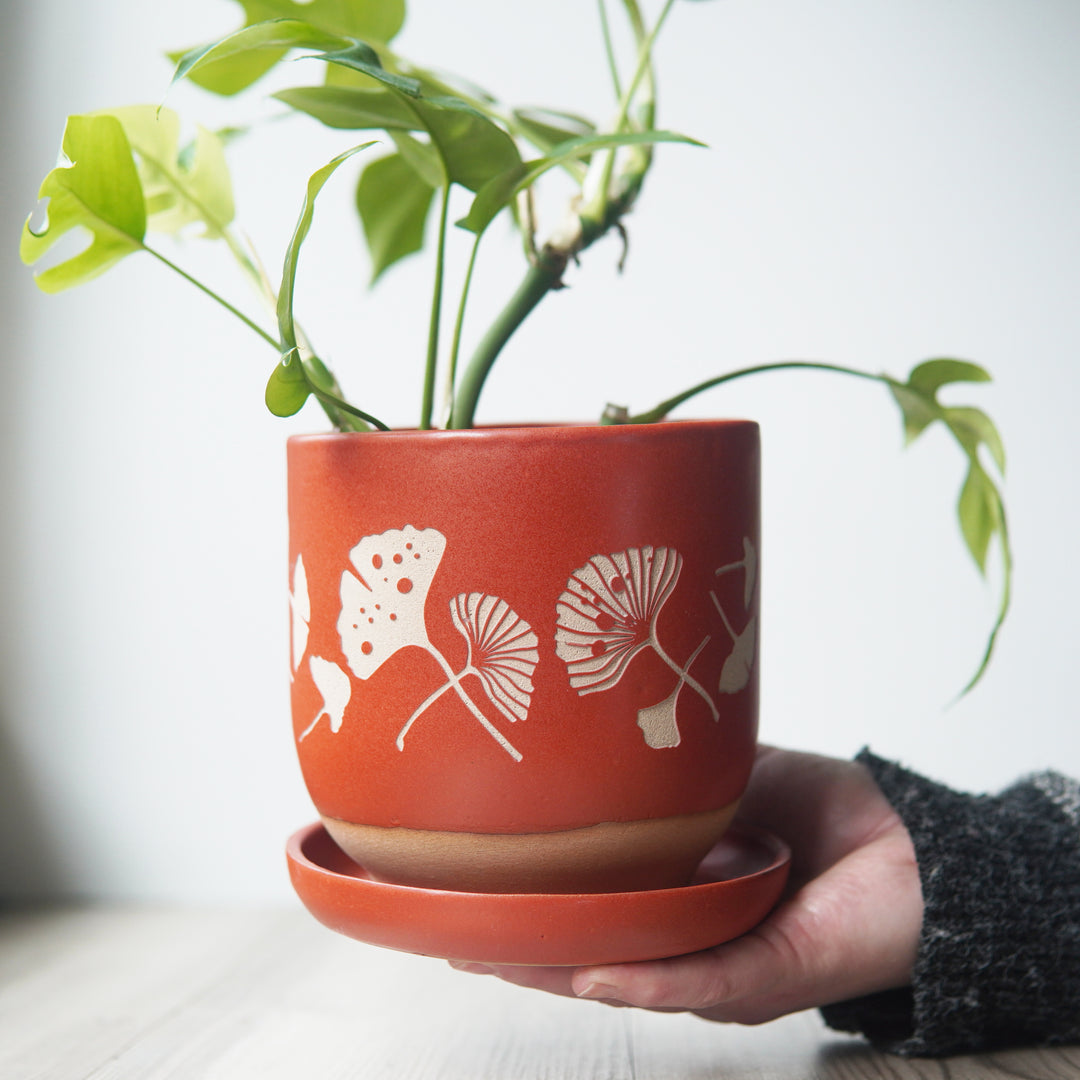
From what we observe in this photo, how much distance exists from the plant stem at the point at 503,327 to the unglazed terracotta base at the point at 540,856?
0.66 feet

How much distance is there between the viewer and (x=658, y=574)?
428 millimetres

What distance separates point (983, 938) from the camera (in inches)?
20.8

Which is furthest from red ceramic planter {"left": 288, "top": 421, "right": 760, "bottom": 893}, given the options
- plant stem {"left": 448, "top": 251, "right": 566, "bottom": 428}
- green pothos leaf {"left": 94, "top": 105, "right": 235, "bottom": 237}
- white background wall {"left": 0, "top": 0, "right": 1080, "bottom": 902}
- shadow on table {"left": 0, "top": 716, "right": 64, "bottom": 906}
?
shadow on table {"left": 0, "top": 716, "right": 64, "bottom": 906}

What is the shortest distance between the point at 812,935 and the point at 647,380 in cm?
63

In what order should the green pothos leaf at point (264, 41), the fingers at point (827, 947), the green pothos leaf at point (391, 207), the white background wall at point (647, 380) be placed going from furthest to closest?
the white background wall at point (647, 380) → the green pothos leaf at point (391, 207) → the fingers at point (827, 947) → the green pothos leaf at point (264, 41)

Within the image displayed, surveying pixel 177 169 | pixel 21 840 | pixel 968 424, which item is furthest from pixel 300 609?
pixel 21 840

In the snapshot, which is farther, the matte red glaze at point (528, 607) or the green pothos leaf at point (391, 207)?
the green pothos leaf at point (391, 207)

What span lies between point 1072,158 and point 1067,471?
30cm

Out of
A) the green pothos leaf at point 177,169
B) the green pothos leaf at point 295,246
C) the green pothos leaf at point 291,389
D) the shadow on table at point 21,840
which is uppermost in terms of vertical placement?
the green pothos leaf at point 177,169

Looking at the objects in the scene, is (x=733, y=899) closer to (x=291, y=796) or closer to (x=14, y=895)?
(x=291, y=796)

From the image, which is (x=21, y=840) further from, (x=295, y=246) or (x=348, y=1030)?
(x=295, y=246)

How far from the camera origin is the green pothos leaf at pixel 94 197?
0.45 meters

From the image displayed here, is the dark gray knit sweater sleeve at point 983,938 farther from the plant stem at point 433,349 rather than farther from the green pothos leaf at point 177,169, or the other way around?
the green pothos leaf at point 177,169

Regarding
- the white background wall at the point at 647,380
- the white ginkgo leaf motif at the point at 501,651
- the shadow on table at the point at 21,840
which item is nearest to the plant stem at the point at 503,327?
the white ginkgo leaf motif at the point at 501,651
